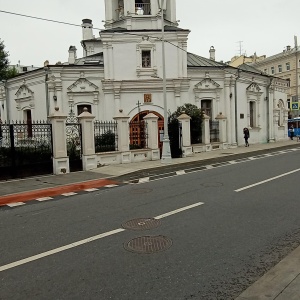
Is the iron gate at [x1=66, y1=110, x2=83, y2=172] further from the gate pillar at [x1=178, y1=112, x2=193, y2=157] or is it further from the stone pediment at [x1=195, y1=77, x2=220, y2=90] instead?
the stone pediment at [x1=195, y1=77, x2=220, y2=90]

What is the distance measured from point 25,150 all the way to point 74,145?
274 cm

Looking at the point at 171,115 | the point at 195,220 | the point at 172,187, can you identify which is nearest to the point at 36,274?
the point at 195,220

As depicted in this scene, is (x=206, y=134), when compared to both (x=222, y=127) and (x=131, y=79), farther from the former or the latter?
(x=131, y=79)

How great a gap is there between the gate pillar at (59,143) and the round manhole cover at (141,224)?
796 cm

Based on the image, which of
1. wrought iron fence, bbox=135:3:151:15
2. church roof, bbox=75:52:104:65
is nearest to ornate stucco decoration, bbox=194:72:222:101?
wrought iron fence, bbox=135:3:151:15

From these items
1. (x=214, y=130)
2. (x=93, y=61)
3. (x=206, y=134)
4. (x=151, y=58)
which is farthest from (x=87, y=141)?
(x=214, y=130)

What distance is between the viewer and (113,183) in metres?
11.8

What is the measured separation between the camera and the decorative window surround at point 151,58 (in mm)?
22547

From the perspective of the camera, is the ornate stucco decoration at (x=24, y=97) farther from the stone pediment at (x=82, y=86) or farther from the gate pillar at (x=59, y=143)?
the gate pillar at (x=59, y=143)

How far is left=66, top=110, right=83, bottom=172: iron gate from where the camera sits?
14.7 m

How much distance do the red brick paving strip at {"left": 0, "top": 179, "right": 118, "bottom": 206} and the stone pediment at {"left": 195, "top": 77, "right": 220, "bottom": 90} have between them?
48.9 ft

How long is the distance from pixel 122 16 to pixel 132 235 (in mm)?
21142

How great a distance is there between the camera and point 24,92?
2477 cm

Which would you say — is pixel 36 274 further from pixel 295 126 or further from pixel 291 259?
pixel 295 126
